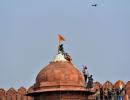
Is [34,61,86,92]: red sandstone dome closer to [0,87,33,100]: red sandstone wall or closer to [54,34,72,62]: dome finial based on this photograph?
Answer: [54,34,72,62]: dome finial

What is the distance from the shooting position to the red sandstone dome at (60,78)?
881 inches

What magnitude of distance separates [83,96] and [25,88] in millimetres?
10937

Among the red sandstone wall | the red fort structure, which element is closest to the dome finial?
the red fort structure

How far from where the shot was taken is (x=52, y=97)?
22203mm

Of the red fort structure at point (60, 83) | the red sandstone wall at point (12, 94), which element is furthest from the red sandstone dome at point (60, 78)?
the red sandstone wall at point (12, 94)

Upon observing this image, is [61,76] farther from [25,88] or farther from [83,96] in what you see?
[25,88]

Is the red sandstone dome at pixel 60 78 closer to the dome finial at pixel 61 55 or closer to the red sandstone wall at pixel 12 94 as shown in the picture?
the dome finial at pixel 61 55

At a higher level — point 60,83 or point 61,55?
Answer: point 61,55

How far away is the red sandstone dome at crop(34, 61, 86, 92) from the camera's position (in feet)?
73.4

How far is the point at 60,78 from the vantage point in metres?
22.5

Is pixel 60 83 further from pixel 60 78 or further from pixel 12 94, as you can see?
pixel 12 94

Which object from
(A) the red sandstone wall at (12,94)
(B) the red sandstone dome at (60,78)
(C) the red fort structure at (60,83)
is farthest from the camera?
(A) the red sandstone wall at (12,94)

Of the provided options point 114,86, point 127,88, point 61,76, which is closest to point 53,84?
point 61,76

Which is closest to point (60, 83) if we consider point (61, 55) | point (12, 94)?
point (61, 55)
